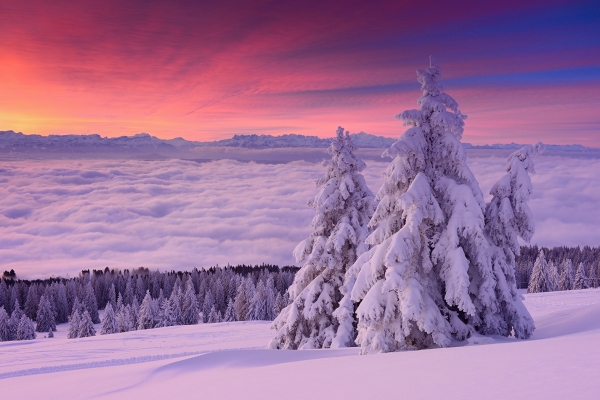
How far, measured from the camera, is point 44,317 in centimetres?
10475

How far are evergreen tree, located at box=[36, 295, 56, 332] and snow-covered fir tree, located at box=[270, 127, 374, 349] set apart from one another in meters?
100

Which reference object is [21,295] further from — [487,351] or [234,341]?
[487,351]

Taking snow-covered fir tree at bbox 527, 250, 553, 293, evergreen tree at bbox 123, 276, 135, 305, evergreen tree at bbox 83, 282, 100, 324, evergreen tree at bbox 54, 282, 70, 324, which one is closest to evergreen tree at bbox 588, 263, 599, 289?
snow-covered fir tree at bbox 527, 250, 553, 293

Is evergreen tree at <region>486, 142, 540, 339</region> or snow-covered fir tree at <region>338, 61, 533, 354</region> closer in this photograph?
snow-covered fir tree at <region>338, 61, 533, 354</region>

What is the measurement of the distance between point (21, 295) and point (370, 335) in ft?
470

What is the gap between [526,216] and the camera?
16.2 meters

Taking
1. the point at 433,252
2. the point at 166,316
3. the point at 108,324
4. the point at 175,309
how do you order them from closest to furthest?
the point at 433,252, the point at 166,316, the point at 108,324, the point at 175,309

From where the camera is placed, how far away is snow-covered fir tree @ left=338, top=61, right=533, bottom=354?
14641 mm

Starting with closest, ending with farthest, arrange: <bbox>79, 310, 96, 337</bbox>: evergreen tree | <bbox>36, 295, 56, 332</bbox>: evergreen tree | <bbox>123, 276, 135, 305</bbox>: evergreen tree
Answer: <bbox>79, 310, 96, 337</bbox>: evergreen tree, <bbox>36, 295, 56, 332</bbox>: evergreen tree, <bbox>123, 276, 135, 305</bbox>: evergreen tree

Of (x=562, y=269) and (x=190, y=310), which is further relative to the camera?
(x=190, y=310)

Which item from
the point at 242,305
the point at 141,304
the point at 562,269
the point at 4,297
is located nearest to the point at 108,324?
the point at 141,304

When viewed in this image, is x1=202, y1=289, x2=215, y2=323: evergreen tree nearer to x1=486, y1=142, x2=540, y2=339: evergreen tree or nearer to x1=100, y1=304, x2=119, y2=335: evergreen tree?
x1=100, y1=304, x2=119, y2=335: evergreen tree

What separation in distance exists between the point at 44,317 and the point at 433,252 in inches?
4400

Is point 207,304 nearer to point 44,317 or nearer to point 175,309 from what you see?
point 175,309
